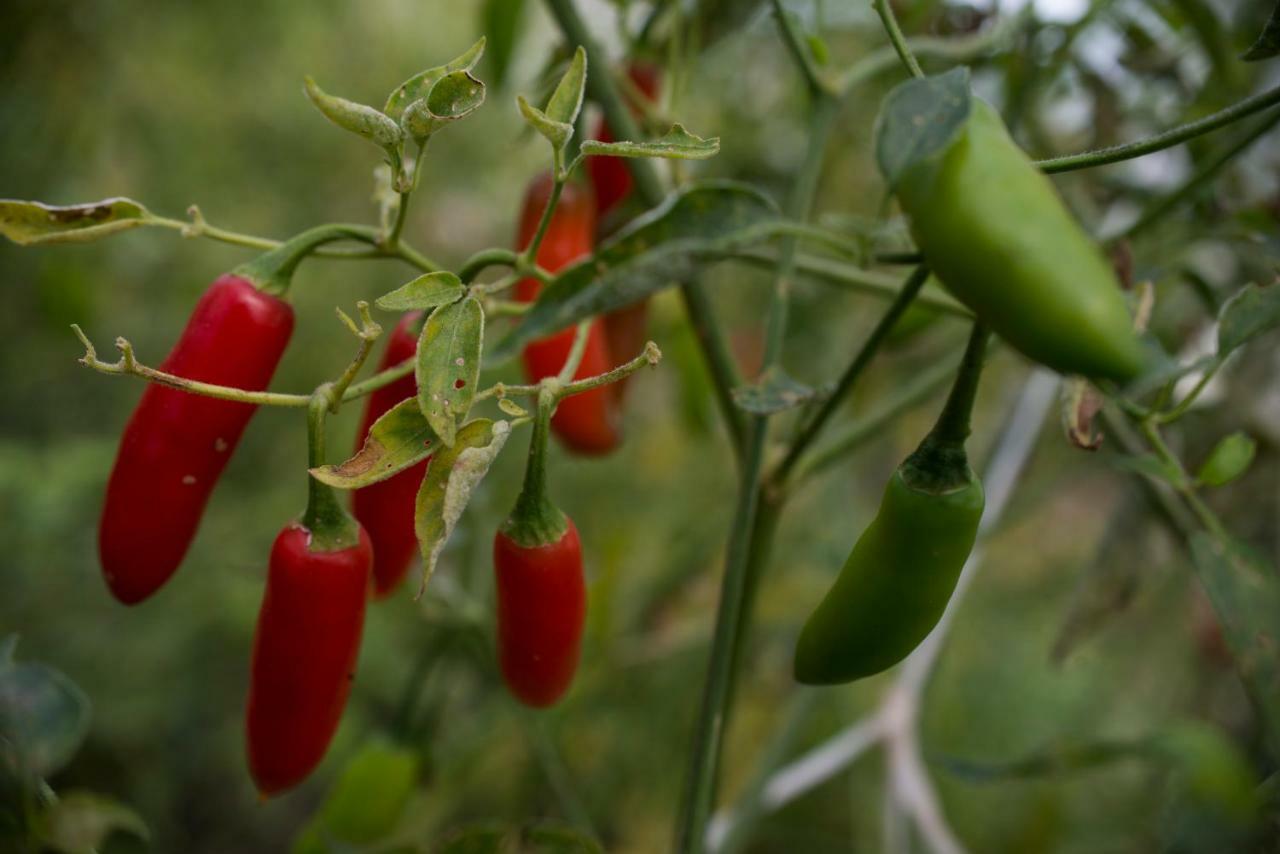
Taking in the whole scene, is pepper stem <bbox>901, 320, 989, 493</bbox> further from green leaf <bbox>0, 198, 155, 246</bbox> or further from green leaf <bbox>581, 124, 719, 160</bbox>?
green leaf <bbox>0, 198, 155, 246</bbox>

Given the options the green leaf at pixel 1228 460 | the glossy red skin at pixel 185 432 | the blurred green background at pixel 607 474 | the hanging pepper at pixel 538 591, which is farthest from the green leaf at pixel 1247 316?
the glossy red skin at pixel 185 432

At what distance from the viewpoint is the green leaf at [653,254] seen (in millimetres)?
355

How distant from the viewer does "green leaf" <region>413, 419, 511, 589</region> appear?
13.6 inches

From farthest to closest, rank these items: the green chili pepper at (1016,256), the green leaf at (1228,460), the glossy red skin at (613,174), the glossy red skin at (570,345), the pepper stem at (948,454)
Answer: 1. the glossy red skin at (613,174)
2. the glossy red skin at (570,345)
3. the green leaf at (1228,460)
4. the pepper stem at (948,454)
5. the green chili pepper at (1016,256)

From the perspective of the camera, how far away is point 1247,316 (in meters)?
0.43

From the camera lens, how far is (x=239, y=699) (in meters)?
1.72

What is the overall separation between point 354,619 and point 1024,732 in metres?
1.70

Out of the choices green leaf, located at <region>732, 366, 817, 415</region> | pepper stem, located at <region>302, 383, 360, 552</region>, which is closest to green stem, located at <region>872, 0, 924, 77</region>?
green leaf, located at <region>732, 366, 817, 415</region>

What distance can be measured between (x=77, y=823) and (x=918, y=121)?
395 mm

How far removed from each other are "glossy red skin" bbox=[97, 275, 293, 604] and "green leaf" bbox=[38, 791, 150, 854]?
0.31ft

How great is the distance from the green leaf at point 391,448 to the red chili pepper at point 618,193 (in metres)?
0.33

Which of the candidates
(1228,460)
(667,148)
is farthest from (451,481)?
(1228,460)

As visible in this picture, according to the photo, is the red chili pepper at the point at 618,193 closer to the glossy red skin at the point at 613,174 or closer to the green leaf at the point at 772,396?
the glossy red skin at the point at 613,174

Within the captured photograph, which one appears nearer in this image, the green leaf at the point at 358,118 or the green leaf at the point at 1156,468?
the green leaf at the point at 358,118
